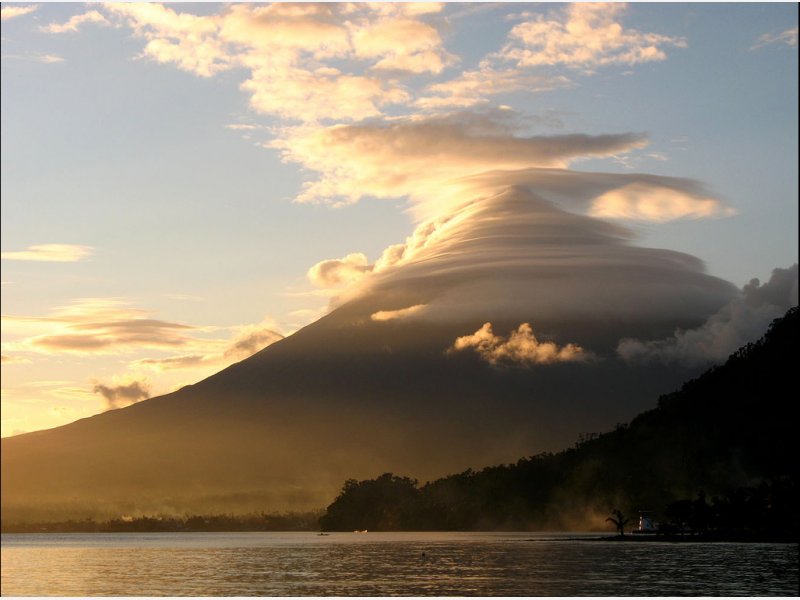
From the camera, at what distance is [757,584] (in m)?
135

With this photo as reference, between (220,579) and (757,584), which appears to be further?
(220,579)

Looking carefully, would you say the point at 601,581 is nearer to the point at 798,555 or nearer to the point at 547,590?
the point at 547,590

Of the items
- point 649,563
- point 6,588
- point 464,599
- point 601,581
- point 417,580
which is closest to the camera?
point 464,599

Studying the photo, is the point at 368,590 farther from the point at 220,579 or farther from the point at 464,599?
the point at 220,579

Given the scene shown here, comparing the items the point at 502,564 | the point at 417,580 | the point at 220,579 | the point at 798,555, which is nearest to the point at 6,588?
the point at 220,579

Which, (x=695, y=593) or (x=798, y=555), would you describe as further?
(x=798, y=555)

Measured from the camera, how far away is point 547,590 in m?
135

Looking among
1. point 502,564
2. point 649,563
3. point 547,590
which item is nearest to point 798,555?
point 649,563

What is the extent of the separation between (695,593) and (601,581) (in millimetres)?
19819

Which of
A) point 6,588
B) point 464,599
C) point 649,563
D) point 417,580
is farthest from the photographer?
point 649,563

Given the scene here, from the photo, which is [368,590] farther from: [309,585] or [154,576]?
[154,576]

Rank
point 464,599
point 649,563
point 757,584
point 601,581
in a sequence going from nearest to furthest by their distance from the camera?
point 464,599, point 757,584, point 601,581, point 649,563

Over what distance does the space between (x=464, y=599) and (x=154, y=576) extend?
85.3 m

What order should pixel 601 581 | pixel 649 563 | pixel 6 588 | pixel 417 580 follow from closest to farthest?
pixel 601 581
pixel 417 580
pixel 6 588
pixel 649 563
